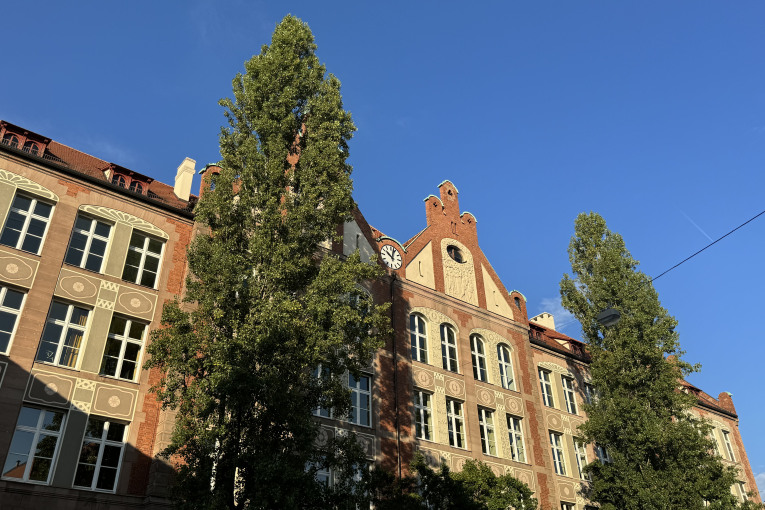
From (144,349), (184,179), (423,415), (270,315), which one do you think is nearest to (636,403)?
(423,415)

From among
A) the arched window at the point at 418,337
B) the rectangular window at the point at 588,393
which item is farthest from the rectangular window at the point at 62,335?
the rectangular window at the point at 588,393

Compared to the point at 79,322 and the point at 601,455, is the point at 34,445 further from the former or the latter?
the point at 601,455

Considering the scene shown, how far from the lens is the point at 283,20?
2331 cm

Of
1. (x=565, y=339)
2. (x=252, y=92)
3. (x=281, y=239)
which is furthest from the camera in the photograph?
(x=565, y=339)

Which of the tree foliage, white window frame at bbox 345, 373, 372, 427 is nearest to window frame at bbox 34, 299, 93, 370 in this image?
white window frame at bbox 345, 373, 372, 427

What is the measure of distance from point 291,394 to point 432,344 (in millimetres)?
12364

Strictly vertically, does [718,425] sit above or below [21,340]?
above

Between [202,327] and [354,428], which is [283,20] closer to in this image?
[202,327]

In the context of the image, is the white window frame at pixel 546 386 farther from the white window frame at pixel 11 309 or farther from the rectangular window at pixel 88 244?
the white window frame at pixel 11 309

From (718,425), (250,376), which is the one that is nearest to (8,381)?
(250,376)

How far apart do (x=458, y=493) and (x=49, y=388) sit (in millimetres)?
11904

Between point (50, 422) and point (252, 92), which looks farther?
point (252, 92)

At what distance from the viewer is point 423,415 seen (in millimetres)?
25828

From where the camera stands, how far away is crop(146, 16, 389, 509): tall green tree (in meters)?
15.5
